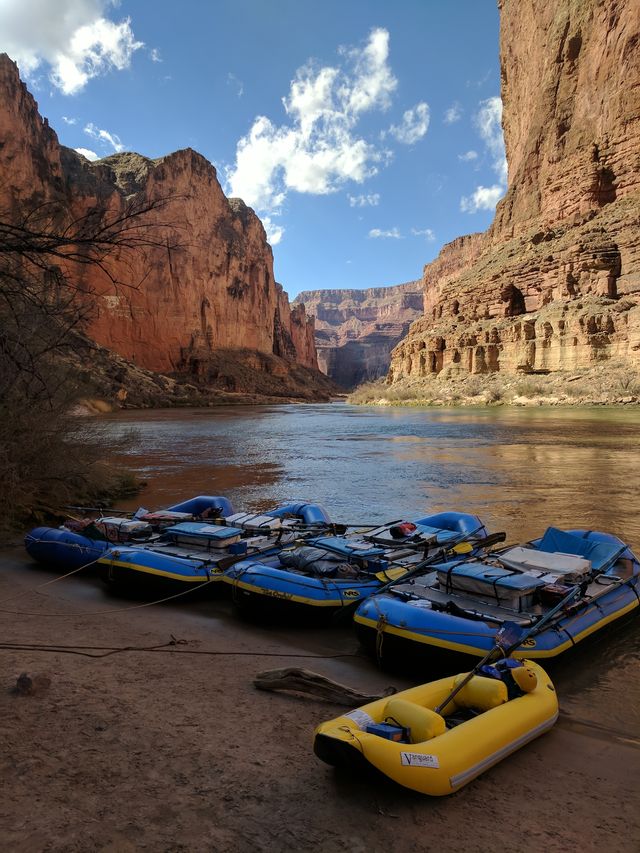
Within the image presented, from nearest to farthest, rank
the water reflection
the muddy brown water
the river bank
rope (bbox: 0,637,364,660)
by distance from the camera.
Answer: rope (bbox: 0,637,364,660), the muddy brown water, the water reflection, the river bank

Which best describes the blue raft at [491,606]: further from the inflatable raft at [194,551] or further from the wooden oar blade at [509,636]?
the inflatable raft at [194,551]

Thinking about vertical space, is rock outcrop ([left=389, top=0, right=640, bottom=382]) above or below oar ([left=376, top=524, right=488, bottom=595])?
above

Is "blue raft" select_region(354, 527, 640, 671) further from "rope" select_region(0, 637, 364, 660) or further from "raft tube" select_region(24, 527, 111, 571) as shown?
"raft tube" select_region(24, 527, 111, 571)

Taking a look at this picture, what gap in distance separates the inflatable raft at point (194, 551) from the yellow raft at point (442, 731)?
10.5ft

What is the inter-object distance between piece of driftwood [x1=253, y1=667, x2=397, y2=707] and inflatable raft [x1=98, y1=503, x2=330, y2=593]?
2163 mm

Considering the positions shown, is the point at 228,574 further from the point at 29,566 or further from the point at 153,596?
the point at 29,566

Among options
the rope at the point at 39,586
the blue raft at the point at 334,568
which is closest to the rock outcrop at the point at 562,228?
the blue raft at the point at 334,568

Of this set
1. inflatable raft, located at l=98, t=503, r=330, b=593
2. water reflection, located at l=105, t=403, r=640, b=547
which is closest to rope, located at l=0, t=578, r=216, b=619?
inflatable raft, located at l=98, t=503, r=330, b=593

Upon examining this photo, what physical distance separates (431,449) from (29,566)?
15.5 meters

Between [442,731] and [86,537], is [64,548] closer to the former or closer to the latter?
[86,537]

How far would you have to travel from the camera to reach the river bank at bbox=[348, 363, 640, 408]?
39.3 m

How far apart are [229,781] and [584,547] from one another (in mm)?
4774

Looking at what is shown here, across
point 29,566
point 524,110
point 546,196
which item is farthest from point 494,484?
point 524,110

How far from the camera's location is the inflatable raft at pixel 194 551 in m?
6.14
